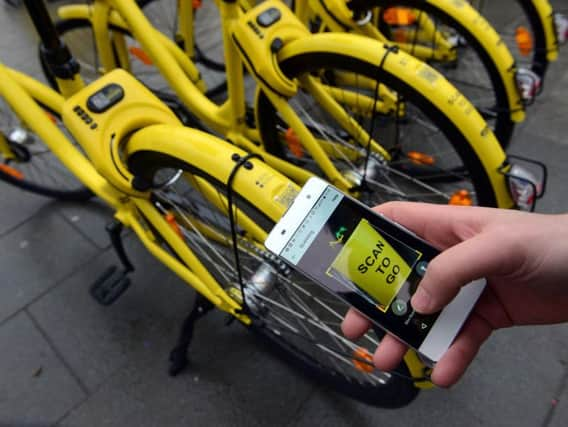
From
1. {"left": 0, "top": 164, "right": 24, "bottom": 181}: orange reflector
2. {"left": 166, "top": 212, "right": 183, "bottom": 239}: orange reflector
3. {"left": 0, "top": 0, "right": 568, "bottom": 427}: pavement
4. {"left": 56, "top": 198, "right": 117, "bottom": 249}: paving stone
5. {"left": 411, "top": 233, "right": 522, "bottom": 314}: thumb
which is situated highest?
{"left": 411, "top": 233, "right": 522, "bottom": 314}: thumb

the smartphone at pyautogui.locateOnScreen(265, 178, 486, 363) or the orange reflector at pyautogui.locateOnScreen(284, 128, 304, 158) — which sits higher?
the smartphone at pyautogui.locateOnScreen(265, 178, 486, 363)

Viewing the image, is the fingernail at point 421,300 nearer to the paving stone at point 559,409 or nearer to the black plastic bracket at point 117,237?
the paving stone at point 559,409

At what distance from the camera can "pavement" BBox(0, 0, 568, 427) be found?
3.46 feet

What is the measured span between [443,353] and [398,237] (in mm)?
188

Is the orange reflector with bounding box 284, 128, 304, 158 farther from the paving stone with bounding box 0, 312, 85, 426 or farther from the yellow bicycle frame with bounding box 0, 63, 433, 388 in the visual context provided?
the paving stone with bounding box 0, 312, 85, 426

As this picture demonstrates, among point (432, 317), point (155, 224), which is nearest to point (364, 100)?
point (155, 224)

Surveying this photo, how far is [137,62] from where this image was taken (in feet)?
7.13

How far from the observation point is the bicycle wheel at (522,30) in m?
1.54

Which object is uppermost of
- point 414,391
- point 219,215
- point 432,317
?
point 432,317

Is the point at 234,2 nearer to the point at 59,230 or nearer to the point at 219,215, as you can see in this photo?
the point at 219,215

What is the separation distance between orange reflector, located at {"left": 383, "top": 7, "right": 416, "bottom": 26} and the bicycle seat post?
1079mm

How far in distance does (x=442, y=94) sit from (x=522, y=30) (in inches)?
38.0

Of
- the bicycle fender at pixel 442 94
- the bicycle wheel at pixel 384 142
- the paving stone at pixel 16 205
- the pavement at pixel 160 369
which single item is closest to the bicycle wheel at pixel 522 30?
the bicycle wheel at pixel 384 142

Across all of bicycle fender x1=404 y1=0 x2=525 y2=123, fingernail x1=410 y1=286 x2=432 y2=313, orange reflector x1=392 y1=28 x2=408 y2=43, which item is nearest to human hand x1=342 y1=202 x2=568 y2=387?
fingernail x1=410 y1=286 x2=432 y2=313
